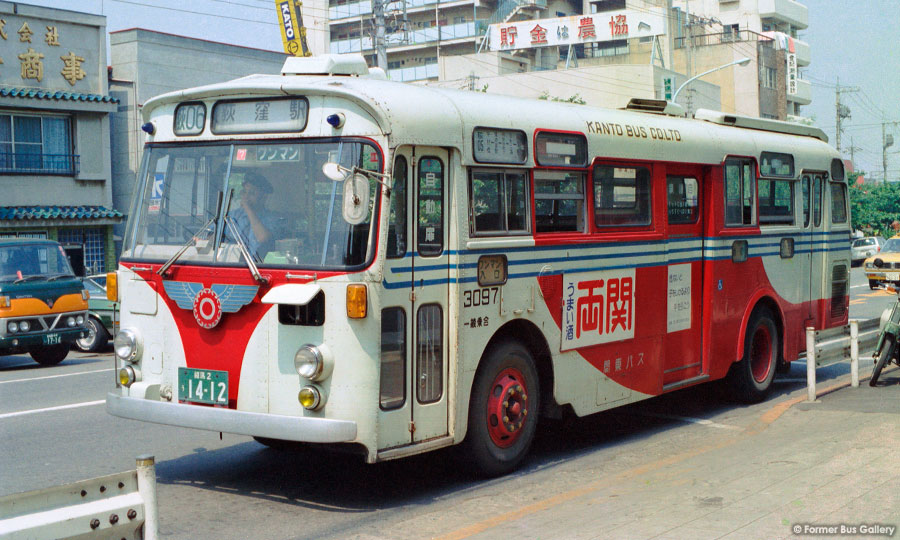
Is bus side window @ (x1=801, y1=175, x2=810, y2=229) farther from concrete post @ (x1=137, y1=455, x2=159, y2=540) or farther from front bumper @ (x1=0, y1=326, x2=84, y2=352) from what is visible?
front bumper @ (x1=0, y1=326, x2=84, y2=352)

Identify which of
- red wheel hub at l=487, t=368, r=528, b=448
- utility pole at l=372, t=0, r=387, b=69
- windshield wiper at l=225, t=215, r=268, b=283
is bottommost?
red wheel hub at l=487, t=368, r=528, b=448

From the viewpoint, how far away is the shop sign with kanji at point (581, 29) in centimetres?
6056

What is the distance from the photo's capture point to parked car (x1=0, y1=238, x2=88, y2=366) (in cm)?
1628

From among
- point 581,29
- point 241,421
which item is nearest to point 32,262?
point 241,421

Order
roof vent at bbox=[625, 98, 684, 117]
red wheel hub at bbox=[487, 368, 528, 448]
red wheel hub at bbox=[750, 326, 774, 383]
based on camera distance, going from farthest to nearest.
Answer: red wheel hub at bbox=[750, 326, 774, 383], roof vent at bbox=[625, 98, 684, 117], red wheel hub at bbox=[487, 368, 528, 448]

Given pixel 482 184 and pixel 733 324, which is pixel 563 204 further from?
pixel 733 324

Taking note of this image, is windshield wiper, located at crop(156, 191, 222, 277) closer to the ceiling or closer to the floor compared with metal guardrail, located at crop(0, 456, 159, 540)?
closer to the ceiling

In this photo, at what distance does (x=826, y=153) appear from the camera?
13070 millimetres

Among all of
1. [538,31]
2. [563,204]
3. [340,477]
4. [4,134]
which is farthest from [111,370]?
[538,31]

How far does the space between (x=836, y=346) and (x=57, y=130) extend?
24555 millimetres

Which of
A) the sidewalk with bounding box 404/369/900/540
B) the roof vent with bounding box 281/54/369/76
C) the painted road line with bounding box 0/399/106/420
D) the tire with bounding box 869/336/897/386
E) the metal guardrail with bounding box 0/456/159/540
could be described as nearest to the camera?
the metal guardrail with bounding box 0/456/159/540

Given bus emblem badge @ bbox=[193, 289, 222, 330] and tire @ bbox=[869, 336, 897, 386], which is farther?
tire @ bbox=[869, 336, 897, 386]

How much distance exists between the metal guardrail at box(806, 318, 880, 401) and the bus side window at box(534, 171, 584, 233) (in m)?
3.81

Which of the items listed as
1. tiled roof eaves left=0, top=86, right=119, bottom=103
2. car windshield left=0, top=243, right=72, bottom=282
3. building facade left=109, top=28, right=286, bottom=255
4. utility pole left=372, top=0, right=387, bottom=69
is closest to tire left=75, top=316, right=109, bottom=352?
car windshield left=0, top=243, right=72, bottom=282
